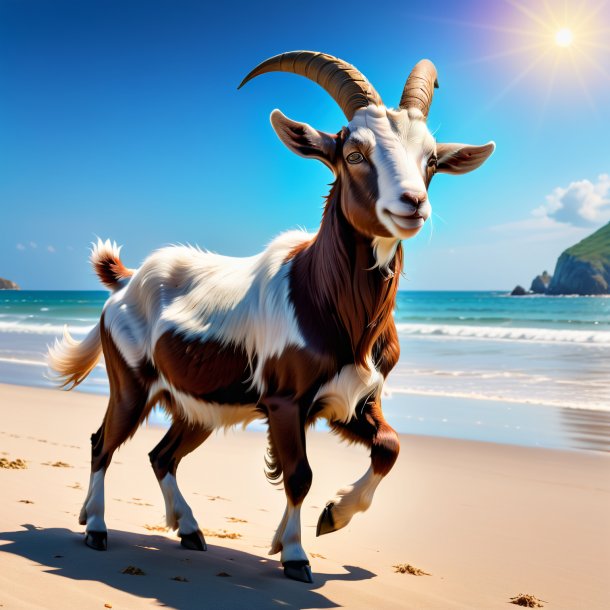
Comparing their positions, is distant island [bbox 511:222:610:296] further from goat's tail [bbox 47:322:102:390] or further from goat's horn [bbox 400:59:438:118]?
goat's horn [bbox 400:59:438:118]

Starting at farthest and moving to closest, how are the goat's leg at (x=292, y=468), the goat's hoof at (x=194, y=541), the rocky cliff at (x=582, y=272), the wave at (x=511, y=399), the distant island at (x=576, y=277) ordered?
the rocky cliff at (x=582, y=272) < the distant island at (x=576, y=277) < the wave at (x=511, y=399) < the goat's hoof at (x=194, y=541) < the goat's leg at (x=292, y=468)

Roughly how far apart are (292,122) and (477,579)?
262 centimetres

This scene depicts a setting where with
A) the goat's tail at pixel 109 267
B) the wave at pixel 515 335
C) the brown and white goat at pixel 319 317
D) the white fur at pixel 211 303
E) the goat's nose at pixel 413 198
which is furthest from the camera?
the wave at pixel 515 335

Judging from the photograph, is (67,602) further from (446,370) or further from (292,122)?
(446,370)

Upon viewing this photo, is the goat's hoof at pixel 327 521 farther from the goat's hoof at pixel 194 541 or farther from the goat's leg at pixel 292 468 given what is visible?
the goat's hoof at pixel 194 541

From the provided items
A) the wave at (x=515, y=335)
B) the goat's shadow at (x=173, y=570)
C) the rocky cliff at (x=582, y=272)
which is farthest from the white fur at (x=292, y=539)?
the rocky cliff at (x=582, y=272)

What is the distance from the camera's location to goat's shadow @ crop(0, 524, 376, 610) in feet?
11.3

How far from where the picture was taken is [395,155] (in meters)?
3.47

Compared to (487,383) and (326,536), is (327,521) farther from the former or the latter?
(487,383)

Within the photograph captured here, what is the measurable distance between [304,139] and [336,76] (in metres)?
0.40

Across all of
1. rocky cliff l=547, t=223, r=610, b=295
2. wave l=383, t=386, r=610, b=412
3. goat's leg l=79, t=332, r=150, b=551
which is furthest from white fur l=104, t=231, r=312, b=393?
rocky cliff l=547, t=223, r=610, b=295

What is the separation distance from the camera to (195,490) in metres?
6.36

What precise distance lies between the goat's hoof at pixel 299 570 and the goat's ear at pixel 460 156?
2.03 m

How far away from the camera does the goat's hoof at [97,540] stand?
4180 mm
